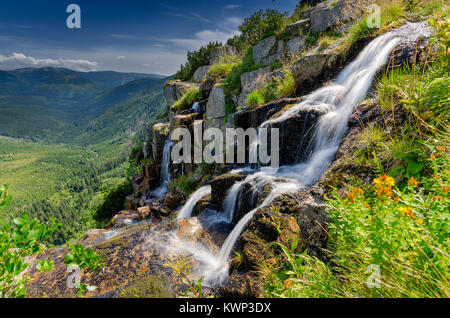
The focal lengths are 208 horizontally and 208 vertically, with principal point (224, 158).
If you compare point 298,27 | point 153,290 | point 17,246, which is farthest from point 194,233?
point 298,27

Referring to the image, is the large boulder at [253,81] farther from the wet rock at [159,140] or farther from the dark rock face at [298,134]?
the wet rock at [159,140]

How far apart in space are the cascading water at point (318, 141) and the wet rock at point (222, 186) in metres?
0.34

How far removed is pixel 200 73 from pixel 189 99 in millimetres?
4572

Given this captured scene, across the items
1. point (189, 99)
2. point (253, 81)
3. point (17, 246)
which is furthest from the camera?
point (189, 99)

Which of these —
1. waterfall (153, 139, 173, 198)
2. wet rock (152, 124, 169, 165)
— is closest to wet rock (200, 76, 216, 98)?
waterfall (153, 139, 173, 198)

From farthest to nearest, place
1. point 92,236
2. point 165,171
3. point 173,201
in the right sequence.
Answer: point 165,171, point 173,201, point 92,236

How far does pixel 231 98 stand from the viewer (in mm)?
12688

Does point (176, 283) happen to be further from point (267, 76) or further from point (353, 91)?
→ point (267, 76)

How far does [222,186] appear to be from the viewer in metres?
7.96

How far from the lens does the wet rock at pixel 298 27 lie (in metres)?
11.9

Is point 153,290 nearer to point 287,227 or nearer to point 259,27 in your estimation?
point 287,227

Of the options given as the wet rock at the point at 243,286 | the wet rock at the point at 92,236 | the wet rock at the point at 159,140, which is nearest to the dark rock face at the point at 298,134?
the wet rock at the point at 243,286

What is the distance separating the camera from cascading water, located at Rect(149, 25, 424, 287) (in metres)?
5.25
